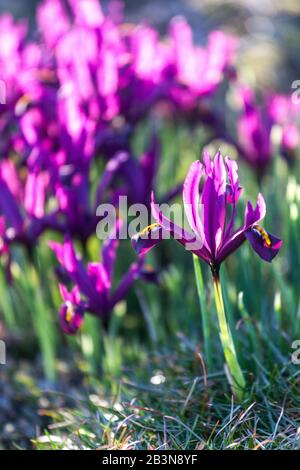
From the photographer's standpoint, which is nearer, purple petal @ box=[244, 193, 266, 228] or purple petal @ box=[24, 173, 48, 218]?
purple petal @ box=[244, 193, 266, 228]

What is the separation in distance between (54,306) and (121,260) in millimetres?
338

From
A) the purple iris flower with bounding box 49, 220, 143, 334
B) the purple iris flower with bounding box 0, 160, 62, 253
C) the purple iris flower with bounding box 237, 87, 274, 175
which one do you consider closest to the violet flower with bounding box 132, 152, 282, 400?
the purple iris flower with bounding box 49, 220, 143, 334

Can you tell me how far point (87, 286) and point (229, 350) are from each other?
524mm

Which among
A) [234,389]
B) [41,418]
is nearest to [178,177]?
[41,418]

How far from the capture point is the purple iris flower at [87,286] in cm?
196

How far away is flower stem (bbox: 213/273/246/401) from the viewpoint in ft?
5.49

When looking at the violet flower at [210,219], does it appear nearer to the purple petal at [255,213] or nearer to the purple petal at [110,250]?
the purple petal at [255,213]

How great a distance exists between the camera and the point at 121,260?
2744 millimetres

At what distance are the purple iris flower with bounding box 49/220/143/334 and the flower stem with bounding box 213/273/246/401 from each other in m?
0.44

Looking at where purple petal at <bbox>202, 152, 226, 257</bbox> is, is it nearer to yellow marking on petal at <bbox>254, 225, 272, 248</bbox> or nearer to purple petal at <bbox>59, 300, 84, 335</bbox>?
yellow marking on petal at <bbox>254, 225, 272, 248</bbox>

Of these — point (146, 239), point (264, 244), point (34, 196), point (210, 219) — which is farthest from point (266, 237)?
point (34, 196)

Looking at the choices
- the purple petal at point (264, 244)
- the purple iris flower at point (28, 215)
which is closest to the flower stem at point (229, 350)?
the purple petal at point (264, 244)

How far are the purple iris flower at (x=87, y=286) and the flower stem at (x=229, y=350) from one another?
44 centimetres
